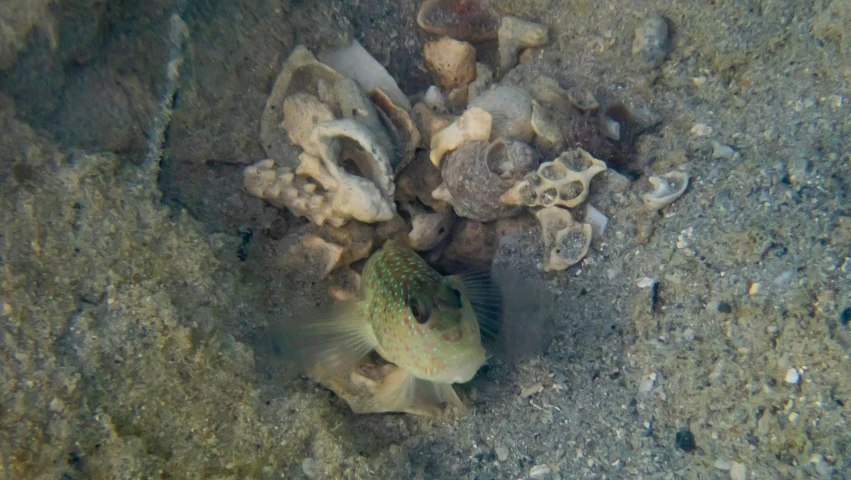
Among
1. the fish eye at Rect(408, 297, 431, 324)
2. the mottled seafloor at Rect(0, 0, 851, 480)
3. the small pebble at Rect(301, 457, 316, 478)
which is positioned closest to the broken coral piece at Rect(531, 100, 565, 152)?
the mottled seafloor at Rect(0, 0, 851, 480)

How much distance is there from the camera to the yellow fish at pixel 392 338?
2635mm

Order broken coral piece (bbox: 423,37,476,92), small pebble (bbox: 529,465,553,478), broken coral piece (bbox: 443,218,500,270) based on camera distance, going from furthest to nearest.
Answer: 1. broken coral piece (bbox: 423,37,476,92)
2. broken coral piece (bbox: 443,218,500,270)
3. small pebble (bbox: 529,465,553,478)

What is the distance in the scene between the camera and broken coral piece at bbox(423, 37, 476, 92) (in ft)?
13.1

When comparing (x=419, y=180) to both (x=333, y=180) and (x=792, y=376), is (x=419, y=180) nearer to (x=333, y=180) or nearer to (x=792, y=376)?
(x=333, y=180)

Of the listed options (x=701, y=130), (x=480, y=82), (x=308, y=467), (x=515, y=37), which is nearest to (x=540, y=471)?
(x=308, y=467)

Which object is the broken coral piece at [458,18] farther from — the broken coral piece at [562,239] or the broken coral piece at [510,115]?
the broken coral piece at [562,239]

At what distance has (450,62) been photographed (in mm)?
4020

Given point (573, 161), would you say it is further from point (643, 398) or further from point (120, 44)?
point (120, 44)

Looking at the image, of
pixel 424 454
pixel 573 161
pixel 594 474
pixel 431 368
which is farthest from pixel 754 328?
pixel 424 454

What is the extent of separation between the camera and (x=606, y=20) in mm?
3748

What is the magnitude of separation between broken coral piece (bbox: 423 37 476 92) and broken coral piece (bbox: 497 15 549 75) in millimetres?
254

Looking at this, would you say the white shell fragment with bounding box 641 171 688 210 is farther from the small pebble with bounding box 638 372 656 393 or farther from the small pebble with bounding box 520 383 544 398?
the small pebble with bounding box 520 383 544 398

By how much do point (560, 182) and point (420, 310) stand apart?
1353 mm

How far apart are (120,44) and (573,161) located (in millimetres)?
2885
